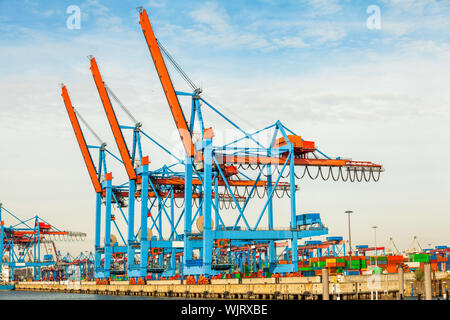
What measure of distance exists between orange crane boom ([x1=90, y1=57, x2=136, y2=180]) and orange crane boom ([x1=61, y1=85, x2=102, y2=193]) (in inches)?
457

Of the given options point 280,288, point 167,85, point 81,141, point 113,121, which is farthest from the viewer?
point 81,141

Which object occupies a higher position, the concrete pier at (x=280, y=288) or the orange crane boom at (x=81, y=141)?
the orange crane boom at (x=81, y=141)

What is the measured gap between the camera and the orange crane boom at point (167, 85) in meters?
79.4

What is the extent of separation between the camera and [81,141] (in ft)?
365

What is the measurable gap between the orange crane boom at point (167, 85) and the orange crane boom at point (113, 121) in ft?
59.9

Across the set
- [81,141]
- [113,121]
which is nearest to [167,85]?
[113,121]

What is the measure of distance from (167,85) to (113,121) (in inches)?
848

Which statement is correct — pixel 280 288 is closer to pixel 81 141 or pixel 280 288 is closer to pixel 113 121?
pixel 113 121

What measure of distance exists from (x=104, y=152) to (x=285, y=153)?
42618 millimetres

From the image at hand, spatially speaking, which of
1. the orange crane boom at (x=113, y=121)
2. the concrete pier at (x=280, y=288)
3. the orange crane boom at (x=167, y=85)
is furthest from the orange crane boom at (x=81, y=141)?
the orange crane boom at (x=167, y=85)

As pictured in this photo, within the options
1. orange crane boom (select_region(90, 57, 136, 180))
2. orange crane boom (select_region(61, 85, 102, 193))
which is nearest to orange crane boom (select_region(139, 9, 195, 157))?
orange crane boom (select_region(90, 57, 136, 180))

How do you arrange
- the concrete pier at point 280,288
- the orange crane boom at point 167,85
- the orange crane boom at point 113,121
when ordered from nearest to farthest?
the concrete pier at point 280,288
the orange crane boom at point 167,85
the orange crane boom at point 113,121

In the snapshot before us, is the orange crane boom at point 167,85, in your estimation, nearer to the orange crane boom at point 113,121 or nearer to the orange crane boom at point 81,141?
the orange crane boom at point 113,121
